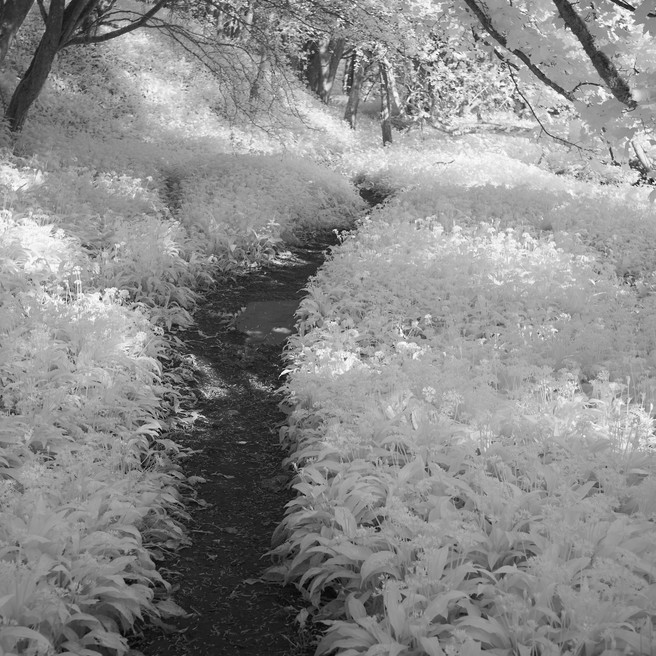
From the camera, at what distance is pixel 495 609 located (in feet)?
11.7

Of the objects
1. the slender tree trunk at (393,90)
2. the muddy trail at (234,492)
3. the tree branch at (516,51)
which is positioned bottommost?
the muddy trail at (234,492)

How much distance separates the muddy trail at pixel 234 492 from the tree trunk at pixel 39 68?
23.3ft

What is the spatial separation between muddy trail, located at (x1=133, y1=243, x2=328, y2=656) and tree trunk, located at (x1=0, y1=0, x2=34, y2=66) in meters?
7.37

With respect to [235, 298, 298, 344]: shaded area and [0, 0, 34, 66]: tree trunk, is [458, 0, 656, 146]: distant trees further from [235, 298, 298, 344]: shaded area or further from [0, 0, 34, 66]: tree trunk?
[0, 0, 34, 66]: tree trunk

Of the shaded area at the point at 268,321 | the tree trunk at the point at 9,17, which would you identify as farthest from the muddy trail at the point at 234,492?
the tree trunk at the point at 9,17

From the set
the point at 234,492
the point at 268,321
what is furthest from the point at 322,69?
the point at 234,492

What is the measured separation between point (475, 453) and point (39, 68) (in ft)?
41.4

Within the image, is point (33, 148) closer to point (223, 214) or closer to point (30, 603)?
point (223, 214)

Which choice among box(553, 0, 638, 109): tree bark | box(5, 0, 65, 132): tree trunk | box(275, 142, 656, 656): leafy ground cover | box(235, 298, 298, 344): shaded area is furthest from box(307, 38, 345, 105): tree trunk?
box(553, 0, 638, 109): tree bark

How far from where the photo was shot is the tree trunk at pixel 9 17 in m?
12.6

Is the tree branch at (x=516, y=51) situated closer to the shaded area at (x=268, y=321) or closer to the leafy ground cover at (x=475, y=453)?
the leafy ground cover at (x=475, y=453)

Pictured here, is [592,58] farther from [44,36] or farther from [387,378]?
[44,36]

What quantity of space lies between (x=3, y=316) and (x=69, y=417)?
1.71 m

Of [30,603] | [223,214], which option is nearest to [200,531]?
[30,603]
